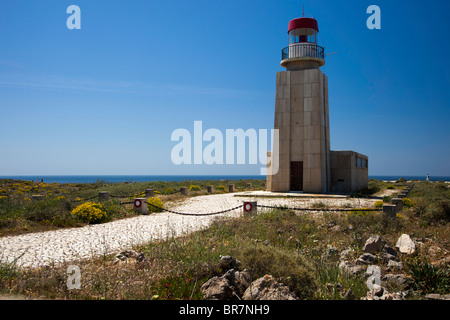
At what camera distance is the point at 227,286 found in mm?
5246

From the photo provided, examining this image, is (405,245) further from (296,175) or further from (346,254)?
(296,175)

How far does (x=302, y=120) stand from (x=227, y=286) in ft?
69.6

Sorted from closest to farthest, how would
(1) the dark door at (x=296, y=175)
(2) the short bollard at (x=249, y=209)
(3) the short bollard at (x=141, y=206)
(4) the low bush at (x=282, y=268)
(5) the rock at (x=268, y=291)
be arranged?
(5) the rock at (x=268, y=291) → (4) the low bush at (x=282, y=268) → (2) the short bollard at (x=249, y=209) → (3) the short bollard at (x=141, y=206) → (1) the dark door at (x=296, y=175)

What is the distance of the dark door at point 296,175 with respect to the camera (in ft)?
83.6

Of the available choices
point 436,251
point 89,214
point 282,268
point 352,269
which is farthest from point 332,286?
point 89,214

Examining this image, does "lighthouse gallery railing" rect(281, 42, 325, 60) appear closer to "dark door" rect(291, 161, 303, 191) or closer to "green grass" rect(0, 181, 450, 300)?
"dark door" rect(291, 161, 303, 191)

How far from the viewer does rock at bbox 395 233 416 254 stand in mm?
8066

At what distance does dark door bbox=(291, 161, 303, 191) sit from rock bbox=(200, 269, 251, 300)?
2041 centimetres

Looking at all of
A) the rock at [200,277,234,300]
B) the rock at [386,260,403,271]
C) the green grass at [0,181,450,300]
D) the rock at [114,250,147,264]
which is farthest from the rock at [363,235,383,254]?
the rock at [114,250,147,264]

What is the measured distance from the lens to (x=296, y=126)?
992 inches

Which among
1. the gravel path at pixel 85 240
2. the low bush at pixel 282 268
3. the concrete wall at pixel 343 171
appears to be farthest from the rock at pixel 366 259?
the concrete wall at pixel 343 171

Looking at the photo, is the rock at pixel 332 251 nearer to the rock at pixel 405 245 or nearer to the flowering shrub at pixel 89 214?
the rock at pixel 405 245
